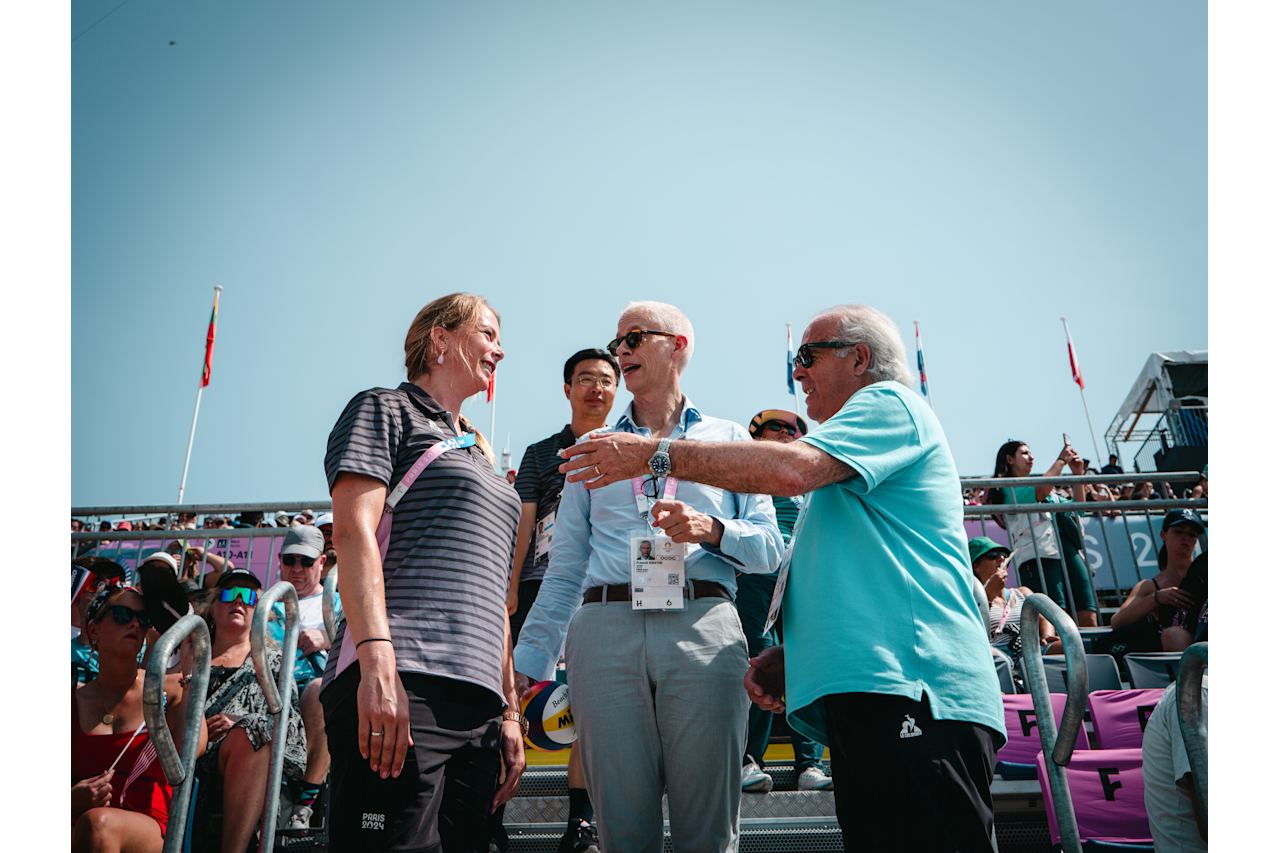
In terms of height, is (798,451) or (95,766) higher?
(798,451)

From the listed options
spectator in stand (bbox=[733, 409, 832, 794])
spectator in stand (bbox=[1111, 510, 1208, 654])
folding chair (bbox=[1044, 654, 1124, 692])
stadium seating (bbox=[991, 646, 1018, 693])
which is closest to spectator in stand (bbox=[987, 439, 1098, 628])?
spectator in stand (bbox=[1111, 510, 1208, 654])

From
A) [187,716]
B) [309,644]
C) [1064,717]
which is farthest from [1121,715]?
[309,644]

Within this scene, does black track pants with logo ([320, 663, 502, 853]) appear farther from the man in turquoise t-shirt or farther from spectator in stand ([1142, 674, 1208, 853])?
spectator in stand ([1142, 674, 1208, 853])

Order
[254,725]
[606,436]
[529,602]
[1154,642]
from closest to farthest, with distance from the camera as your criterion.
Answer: [606,436] → [254,725] → [529,602] → [1154,642]

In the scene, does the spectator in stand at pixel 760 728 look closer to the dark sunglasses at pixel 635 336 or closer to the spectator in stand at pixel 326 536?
the dark sunglasses at pixel 635 336

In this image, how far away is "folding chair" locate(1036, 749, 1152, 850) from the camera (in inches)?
137

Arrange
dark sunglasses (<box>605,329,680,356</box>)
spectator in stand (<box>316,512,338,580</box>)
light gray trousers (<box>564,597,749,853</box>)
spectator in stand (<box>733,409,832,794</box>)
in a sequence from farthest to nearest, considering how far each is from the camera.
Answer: spectator in stand (<box>316,512,338,580</box>), spectator in stand (<box>733,409,832,794</box>), dark sunglasses (<box>605,329,680,356</box>), light gray trousers (<box>564,597,749,853</box>)

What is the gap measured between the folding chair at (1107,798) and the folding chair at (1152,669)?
57.4 inches

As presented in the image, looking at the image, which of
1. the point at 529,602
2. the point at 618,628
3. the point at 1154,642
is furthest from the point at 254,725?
the point at 1154,642

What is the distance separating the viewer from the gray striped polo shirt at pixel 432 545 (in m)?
2.16

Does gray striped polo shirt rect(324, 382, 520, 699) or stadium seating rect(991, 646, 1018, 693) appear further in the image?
stadium seating rect(991, 646, 1018, 693)

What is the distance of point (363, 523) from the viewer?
84.1 inches

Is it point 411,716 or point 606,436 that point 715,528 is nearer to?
point 606,436

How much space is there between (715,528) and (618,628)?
406mm
